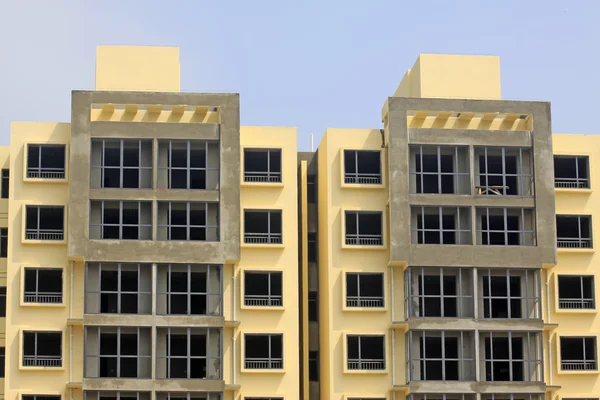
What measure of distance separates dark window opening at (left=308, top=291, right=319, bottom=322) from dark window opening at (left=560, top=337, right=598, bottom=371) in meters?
11.8

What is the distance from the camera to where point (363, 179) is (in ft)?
206

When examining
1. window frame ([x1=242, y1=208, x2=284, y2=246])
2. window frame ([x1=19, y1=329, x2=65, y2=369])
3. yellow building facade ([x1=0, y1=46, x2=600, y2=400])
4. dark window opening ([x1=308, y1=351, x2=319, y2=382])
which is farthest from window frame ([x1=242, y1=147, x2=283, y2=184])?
window frame ([x1=19, y1=329, x2=65, y2=369])

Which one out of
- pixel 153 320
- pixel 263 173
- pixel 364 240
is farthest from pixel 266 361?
pixel 263 173

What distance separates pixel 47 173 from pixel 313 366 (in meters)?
15.8

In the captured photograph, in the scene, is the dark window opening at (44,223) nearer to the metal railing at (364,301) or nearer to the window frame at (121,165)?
the window frame at (121,165)

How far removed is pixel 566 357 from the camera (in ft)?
203

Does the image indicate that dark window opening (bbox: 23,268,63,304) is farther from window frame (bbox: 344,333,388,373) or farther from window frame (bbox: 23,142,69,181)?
window frame (bbox: 344,333,388,373)

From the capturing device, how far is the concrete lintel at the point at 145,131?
6059 centimetres

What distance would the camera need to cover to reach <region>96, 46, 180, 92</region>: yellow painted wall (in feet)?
208

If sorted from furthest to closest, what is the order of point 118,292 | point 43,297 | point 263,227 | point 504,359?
1. point 263,227
2. point 504,359
3. point 43,297
4. point 118,292

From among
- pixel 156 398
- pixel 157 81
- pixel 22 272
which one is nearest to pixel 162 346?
pixel 156 398

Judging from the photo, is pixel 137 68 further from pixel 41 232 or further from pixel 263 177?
pixel 41 232

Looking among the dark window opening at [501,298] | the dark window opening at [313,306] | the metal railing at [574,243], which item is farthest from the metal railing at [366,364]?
the metal railing at [574,243]

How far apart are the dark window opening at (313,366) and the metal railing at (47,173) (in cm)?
1469
